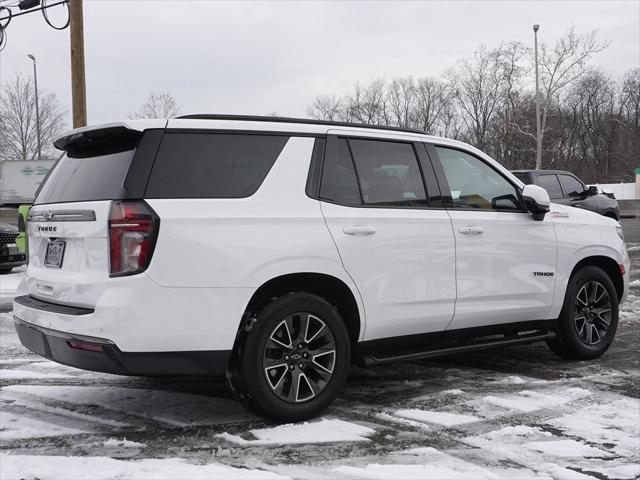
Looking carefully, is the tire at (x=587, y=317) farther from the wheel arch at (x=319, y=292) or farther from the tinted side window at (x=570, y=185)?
the tinted side window at (x=570, y=185)

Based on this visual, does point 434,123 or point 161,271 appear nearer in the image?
point 161,271

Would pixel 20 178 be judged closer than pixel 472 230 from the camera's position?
No

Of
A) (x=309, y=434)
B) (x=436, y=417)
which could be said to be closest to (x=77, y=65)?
(x=309, y=434)

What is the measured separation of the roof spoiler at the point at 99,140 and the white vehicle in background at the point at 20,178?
1165 inches

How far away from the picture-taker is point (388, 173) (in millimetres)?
4676

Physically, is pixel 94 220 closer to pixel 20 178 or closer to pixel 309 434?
pixel 309 434

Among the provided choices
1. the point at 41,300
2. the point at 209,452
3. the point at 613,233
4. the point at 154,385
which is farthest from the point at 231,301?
the point at 613,233

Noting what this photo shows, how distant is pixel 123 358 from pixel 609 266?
176 inches

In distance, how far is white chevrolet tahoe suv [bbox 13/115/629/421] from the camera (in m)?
3.64

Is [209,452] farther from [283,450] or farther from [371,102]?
[371,102]

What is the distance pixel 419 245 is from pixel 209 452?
1.97 meters

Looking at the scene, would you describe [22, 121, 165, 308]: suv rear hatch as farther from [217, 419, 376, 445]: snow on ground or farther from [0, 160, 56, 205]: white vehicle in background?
[0, 160, 56, 205]: white vehicle in background

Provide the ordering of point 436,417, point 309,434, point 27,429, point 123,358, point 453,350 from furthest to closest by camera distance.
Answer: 1. point 453,350
2. point 436,417
3. point 27,429
4. point 309,434
5. point 123,358

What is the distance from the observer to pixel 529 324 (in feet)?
17.6
